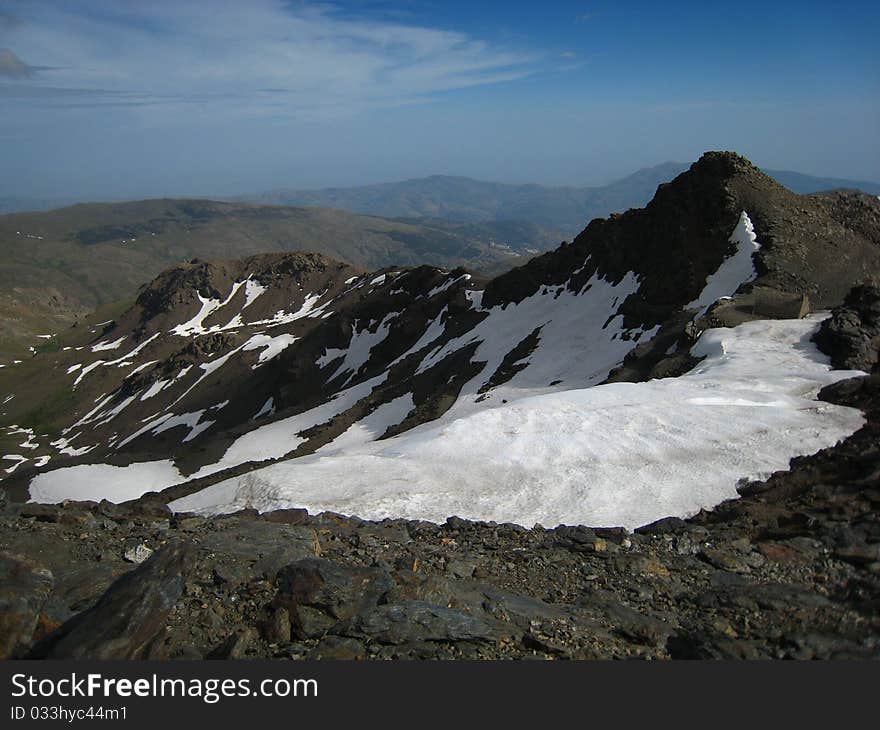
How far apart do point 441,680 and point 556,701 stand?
162 centimetres

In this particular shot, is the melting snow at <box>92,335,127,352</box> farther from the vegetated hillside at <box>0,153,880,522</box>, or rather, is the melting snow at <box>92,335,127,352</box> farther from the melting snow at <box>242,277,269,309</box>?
the melting snow at <box>242,277,269,309</box>

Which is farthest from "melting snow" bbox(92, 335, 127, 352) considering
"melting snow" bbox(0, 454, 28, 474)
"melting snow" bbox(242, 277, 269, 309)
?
"melting snow" bbox(0, 454, 28, 474)

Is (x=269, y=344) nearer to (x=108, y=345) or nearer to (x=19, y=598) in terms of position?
(x=108, y=345)

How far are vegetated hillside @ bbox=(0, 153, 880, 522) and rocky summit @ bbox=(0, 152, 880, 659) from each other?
0.25 meters

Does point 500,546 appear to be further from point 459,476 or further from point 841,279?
point 841,279

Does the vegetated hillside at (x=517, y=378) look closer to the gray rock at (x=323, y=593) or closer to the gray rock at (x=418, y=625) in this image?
the gray rock at (x=323, y=593)

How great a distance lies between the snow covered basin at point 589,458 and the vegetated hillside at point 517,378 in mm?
130

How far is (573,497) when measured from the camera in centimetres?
2120

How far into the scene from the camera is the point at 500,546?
15.8 m

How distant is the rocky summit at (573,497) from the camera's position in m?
9.94

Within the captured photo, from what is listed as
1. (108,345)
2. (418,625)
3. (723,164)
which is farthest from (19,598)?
(108,345)

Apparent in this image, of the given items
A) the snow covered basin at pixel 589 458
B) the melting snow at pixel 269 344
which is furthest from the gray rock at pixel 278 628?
the melting snow at pixel 269 344

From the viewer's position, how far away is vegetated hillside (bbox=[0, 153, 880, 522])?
77.2 feet

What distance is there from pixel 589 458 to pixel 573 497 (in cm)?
293
